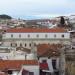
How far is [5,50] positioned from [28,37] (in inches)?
1397

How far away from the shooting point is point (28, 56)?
39406 mm

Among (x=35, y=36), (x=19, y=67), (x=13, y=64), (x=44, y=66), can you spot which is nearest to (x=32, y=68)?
(x=19, y=67)

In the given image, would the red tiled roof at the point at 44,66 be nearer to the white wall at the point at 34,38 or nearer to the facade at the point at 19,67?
the facade at the point at 19,67

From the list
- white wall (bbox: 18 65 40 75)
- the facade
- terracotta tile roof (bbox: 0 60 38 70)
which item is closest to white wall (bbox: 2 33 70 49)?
terracotta tile roof (bbox: 0 60 38 70)

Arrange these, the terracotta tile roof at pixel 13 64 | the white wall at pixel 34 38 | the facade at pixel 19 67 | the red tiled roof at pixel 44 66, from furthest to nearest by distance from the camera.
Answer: the white wall at pixel 34 38, the red tiled roof at pixel 44 66, the terracotta tile roof at pixel 13 64, the facade at pixel 19 67

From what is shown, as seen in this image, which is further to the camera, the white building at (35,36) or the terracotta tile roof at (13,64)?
the white building at (35,36)

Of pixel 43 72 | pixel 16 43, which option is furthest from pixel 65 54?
pixel 16 43

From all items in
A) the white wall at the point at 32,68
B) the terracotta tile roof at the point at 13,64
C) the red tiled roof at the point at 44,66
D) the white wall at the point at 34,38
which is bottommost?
the white wall at the point at 34,38

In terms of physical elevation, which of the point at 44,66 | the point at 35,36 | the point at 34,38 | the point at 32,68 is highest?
the point at 32,68

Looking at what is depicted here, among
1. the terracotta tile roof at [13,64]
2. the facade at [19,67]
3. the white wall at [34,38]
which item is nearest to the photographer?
the facade at [19,67]

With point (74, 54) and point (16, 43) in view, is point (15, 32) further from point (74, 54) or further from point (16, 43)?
point (74, 54)

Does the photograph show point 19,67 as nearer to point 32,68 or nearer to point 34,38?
point 32,68

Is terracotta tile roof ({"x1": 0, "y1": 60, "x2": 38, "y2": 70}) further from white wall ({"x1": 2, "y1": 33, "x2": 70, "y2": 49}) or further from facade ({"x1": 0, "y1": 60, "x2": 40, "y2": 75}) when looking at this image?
white wall ({"x1": 2, "y1": 33, "x2": 70, "y2": 49})

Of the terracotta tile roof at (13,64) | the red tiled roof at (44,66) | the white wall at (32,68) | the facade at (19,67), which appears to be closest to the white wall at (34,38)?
the red tiled roof at (44,66)
